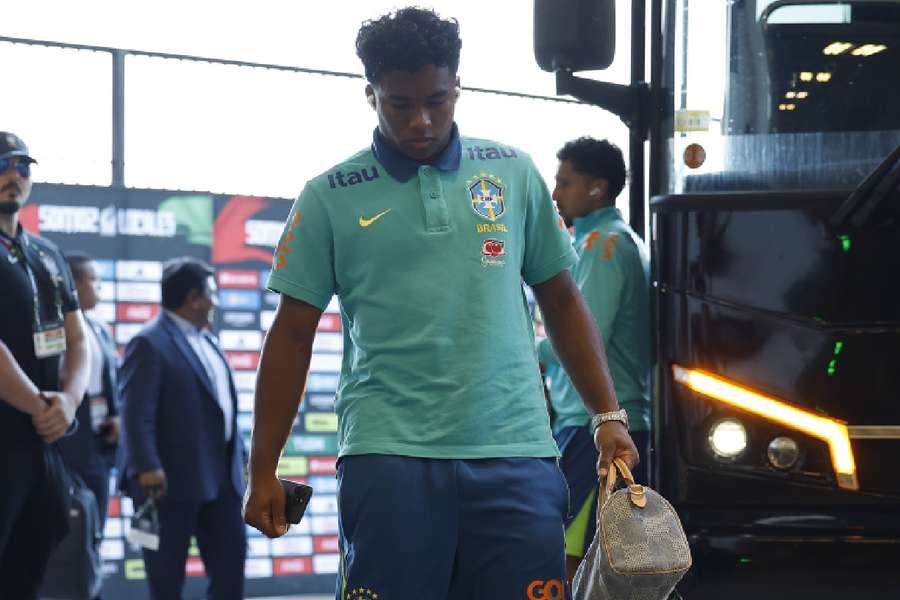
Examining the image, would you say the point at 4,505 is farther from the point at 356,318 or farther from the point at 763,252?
the point at 763,252

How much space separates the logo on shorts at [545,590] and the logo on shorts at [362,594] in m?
0.29

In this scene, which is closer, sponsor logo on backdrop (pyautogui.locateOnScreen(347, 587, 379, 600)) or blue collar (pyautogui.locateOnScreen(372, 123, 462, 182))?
sponsor logo on backdrop (pyautogui.locateOnScreen(347, 587, 379, 600))

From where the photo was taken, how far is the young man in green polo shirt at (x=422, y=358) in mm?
2912

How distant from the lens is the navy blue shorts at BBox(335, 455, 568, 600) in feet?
9.49

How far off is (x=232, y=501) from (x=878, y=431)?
3.97 meters

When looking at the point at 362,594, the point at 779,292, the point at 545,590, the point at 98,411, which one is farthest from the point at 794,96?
the point at 98,411

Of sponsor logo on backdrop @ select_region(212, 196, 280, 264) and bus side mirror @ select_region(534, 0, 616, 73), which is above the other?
bus side mirror @ select_region(534, 0, 616, 73)

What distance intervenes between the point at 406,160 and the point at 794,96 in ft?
5.22

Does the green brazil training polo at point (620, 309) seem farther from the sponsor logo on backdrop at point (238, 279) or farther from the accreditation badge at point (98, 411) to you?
the sponsor logo on backdrop at point (238, 279)

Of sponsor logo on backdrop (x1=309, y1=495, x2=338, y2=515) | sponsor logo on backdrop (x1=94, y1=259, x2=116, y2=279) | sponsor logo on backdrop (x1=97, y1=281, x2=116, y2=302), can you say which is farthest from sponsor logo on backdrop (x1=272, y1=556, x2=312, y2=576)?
sponsor logo on backdrop (x1=94, y1=259, x2=116, y2=279)

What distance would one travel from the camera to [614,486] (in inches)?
117

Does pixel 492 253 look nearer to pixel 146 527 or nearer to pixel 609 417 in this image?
pixel 609 417

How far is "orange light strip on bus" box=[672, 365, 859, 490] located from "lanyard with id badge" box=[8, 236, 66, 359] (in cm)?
216

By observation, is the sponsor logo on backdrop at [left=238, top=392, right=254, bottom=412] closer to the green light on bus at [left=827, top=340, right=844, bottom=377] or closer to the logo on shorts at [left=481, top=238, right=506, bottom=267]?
the green light on bus at [left=827, top=340, right=844, bottom=377]
